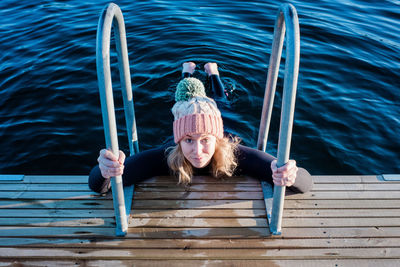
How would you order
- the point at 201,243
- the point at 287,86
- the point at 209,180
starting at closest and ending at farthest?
the point at 287,86
the point at 201,243
the point at 209,180

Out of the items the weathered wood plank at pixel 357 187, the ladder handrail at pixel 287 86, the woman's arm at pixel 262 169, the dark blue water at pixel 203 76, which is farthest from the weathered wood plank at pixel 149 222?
the dark blue water at pixel 203 76

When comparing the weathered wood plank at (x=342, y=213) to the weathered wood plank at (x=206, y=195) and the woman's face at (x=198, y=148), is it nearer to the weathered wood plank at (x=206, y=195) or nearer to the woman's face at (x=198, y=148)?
the weathered wood plank at (x=206, y=195)

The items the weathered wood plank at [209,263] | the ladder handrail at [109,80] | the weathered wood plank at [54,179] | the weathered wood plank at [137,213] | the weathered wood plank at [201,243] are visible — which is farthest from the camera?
the weathered wood plank at [54,179]

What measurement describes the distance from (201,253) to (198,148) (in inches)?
36.1

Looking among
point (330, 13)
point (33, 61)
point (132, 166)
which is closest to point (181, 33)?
point (33, 61)

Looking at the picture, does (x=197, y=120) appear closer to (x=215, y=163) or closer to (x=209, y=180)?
(x=215, y=163)

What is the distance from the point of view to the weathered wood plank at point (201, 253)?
8.21 feet

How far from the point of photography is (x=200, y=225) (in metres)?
2.79

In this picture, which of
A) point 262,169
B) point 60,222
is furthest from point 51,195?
point 262,169

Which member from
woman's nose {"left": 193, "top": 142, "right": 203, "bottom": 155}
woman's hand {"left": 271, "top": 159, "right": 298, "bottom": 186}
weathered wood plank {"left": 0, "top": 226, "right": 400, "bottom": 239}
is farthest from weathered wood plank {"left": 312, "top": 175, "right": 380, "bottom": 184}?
woman's nose {"left": 193, "top": 142, "right": 203, "bottom": 155}

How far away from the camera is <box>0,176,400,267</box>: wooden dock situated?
250 centimetres

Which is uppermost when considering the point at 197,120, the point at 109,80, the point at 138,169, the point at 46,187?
the point at 109,80

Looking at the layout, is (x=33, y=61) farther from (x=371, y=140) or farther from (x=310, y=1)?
(x=310, y=1)

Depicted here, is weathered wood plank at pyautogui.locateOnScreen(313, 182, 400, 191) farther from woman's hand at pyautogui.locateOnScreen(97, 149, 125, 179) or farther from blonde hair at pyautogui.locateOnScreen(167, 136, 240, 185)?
woman's hand at pyautogui.locateOnScreen(97, 149, 125, 179)
